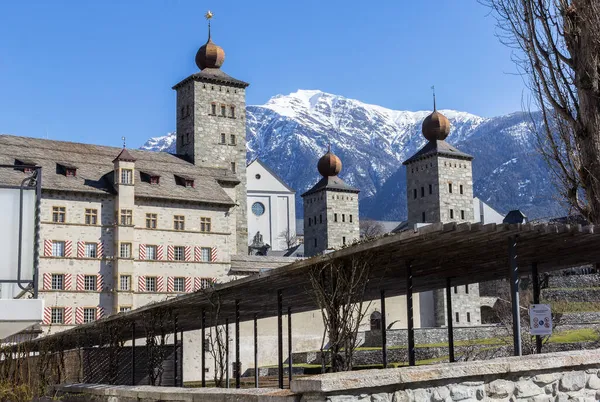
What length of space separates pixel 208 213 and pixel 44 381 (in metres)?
35.6

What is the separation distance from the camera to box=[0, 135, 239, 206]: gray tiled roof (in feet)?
156

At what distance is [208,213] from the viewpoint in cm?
5206

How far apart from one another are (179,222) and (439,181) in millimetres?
29173

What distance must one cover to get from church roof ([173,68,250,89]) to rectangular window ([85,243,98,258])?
1821 cm

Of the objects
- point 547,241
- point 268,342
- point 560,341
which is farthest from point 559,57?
point 268,342

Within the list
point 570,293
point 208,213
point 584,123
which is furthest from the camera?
point 570,293

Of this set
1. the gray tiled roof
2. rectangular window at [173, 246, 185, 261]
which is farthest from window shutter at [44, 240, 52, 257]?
rectangular window at [173, 246, 185, 261]

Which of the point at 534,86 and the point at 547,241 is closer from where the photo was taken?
the point at 547,241

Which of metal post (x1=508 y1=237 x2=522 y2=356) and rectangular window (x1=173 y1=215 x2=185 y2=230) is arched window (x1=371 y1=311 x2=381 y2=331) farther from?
metal post (x1=508 y1=237 x2=522 y2=356)

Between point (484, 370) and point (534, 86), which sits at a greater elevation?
point (534, 86)

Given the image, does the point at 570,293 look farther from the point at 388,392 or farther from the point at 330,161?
the point at 388,392

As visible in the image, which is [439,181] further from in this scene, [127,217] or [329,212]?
[127,217]

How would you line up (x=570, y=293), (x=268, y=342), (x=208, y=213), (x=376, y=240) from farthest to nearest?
1. (x=570, y=293)
2. (x=208, y=213)
3. (x=268, y=342)
4. (x=376, y=240)

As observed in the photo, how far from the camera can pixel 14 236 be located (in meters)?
7.41
